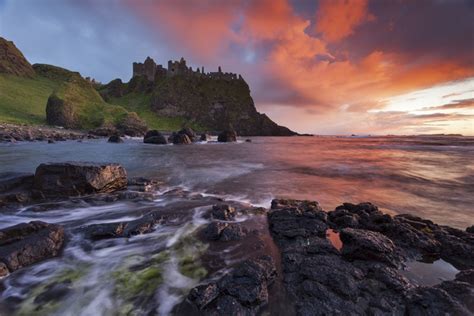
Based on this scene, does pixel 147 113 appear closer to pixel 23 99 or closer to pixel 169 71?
pixel 169 71

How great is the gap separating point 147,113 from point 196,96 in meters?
26.7

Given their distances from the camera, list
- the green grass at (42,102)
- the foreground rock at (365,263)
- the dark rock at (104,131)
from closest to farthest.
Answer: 1. the foreground rock at (365,263)
2. the dark rock at (104,131)
3. the green grass at (42,102)

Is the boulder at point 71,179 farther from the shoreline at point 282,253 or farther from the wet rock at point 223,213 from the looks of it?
the wet rock at point 223,213

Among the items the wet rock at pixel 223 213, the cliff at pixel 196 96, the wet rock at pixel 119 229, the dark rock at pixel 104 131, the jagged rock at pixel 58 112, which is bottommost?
the wet rock at pixel 119 229

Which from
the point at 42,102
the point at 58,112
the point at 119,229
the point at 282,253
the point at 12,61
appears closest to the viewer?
the point at 282,253

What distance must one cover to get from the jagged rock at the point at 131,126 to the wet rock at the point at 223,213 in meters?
62.5

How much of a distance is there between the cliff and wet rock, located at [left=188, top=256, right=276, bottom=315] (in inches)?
4597

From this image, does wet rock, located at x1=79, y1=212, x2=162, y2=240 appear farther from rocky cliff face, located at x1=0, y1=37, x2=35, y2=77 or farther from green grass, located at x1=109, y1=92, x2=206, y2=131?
rocky cliff face, located at x1=0, y1=37, x2=35, y2=77

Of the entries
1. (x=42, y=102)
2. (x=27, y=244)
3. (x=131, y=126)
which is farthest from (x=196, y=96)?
(x=27, y=244)

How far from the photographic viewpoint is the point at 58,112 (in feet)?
200

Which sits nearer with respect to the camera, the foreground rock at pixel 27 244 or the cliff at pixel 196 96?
the foreground rock at pixel 27 244

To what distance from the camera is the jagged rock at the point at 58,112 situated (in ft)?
200

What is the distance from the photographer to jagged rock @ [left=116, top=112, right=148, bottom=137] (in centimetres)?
6451

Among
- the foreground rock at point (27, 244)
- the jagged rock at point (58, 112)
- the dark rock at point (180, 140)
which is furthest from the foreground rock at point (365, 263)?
the jagged rock at point (58, 112)
